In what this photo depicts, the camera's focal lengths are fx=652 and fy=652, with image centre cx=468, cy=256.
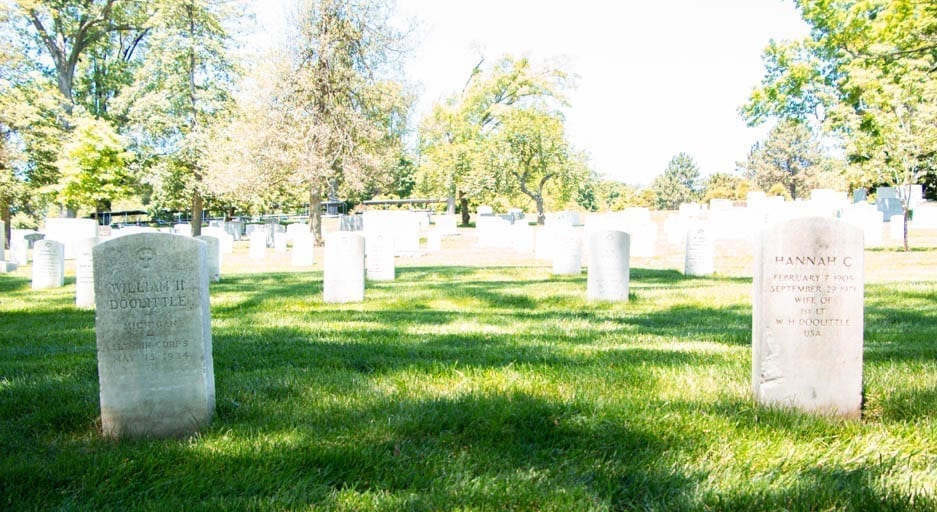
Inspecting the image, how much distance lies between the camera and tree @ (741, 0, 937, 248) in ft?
61.6

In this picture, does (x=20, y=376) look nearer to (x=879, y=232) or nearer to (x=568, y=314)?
(x=568, y=314)

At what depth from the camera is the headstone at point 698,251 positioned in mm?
14234

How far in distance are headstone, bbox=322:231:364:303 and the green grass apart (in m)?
3.70

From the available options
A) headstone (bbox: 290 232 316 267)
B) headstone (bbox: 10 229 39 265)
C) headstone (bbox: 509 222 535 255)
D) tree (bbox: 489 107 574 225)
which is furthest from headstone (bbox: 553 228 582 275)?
tree (bbox: 489 107 574 225)

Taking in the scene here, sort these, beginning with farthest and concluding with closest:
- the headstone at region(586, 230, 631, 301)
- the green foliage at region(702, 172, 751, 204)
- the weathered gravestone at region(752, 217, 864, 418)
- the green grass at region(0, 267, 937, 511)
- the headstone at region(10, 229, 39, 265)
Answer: the green foliage at region(702, 172, 751, 204), the headstone at region(10, 229, 39, 265), the headstone at region(586, 230, 631, 301), the weathered gravestone at region(752, 217, 864, 418), the green grass at region(0, 267, 937, 511)

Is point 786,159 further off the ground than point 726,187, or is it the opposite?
point 786,159

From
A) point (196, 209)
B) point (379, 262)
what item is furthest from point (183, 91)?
point (379, 262)

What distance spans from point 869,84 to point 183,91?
29.5 meters

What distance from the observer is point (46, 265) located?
1276cm

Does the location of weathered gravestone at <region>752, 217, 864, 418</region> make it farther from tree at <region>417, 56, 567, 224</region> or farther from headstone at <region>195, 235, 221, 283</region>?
tree at <region>417, 56, 567, 224</region>

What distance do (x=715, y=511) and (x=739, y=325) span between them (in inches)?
206

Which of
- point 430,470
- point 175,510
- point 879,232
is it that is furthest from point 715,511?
point 879,232

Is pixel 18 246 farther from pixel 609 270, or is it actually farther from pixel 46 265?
pixel 609 270

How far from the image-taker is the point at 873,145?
20.6 m
